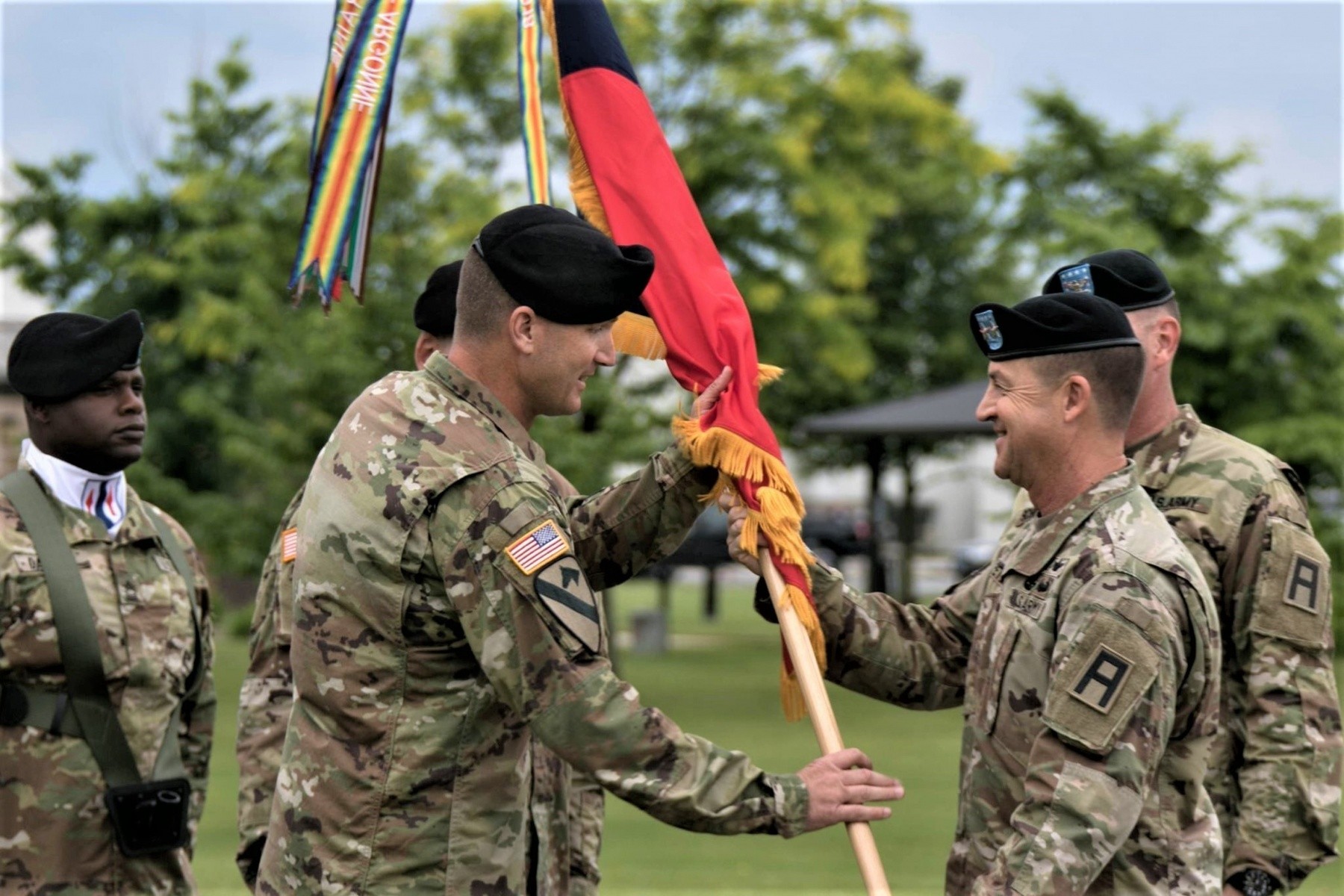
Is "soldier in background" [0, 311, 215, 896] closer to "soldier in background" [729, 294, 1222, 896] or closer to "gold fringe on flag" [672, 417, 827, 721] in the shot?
"gold fringe on flag" [672, 417, 827, 721]

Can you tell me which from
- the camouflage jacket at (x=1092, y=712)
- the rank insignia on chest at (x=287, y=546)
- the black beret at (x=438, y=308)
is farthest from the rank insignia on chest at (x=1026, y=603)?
the black beret at (x=438, y=308)

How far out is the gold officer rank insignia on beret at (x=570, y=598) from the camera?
3.02 m

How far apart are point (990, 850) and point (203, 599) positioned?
2635 mm

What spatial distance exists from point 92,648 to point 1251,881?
305cm

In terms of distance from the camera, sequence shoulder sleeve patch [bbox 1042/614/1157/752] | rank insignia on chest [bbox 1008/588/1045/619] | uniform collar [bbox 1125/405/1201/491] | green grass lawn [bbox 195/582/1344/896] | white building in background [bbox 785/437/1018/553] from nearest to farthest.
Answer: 1. shoulder sleeve patch [bbox 1042/614/1157/752]
2. rank insignia on chest [bbox 1008/588/1045/619]
3. uniform collar [bbox 1125/405/1201/491]
4. green grass lawn [bbox 195/582/1344/896]
5. white building in background [bbox 785/437/1018/553]

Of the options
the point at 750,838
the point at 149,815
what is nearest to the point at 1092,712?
the point at 149,815

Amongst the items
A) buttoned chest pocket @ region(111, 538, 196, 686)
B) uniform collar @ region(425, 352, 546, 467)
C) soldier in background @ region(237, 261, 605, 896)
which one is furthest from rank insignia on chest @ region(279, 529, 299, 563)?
uniform collar @ region(425, 352, 546, 467)

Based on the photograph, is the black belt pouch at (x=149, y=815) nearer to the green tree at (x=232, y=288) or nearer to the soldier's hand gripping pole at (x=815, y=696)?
the soldier's hand gripping pole at (x=815, y=696)

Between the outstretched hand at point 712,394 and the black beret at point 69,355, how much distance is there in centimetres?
167

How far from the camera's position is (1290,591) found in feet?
12.5

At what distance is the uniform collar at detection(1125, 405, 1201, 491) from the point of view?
160 inches

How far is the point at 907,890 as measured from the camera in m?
8.09

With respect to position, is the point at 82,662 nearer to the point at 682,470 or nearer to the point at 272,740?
the point at 272,740

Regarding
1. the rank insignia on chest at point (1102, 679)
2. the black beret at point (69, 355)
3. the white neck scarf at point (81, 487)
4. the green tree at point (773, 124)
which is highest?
the green tree at point (773, 124)
